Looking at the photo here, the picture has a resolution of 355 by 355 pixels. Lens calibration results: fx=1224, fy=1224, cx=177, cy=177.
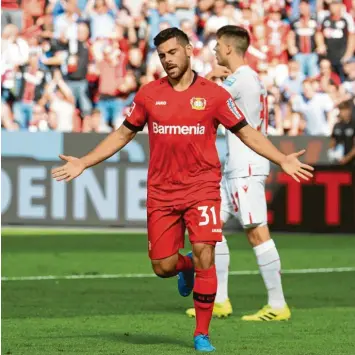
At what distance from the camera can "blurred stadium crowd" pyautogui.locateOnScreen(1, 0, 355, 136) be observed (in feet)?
70.4

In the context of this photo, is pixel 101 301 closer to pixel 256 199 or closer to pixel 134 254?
pixel 256 199

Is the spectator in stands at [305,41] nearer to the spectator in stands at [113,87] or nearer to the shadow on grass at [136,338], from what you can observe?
the spectator in stands at [113,87]

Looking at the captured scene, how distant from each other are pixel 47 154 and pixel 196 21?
202 inches

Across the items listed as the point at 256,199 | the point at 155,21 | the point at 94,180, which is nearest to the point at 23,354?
the point at 256,199

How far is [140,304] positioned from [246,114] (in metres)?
2.13

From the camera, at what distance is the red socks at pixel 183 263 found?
842 cm

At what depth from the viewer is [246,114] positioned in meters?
9.80

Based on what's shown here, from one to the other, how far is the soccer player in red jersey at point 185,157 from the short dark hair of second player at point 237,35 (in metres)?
1.76

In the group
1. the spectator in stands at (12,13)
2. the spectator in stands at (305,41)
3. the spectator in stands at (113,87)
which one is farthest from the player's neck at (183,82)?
the spectator in stands at (12,13)

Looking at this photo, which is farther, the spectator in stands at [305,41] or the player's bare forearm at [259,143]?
the spectator in stands at [305,41]

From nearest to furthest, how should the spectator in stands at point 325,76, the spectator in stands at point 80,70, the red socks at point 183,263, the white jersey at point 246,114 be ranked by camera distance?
the red socks at point 183,263 < the white jersey at point 246,114 < the spectator in stands at point 325,76 < the spectator in stands at point 80,70

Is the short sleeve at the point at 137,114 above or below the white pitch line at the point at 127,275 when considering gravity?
above

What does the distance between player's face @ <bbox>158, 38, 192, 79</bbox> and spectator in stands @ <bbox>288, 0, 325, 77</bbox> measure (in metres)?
14.8

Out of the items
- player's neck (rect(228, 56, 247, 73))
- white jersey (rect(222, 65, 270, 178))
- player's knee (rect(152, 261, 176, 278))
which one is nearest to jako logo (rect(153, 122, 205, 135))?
player's knee (rect(152, 261, 176, 278))
